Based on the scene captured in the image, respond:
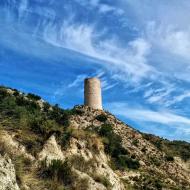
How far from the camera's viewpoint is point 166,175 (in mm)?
47594

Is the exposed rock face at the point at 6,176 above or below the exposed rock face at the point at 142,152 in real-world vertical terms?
below

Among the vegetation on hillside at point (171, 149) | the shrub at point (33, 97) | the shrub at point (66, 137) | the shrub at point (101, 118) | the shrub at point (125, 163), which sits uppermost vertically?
the shrub at point (33, 97)

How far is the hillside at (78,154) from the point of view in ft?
61.3

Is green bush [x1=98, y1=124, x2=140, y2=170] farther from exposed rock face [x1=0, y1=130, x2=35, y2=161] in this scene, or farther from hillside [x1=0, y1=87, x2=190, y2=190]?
exposed rock face [x1=0, y1=130, x2=35, y2=161]

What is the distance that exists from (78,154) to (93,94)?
33201 millimetres

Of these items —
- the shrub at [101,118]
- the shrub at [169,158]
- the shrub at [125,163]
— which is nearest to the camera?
the shrub at [125,163]

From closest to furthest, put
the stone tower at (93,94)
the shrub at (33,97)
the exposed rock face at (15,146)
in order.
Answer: the exposed rock face at (15,146), the shrub at (33,97), the stone tower at (93,94)

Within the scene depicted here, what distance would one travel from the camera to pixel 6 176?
14.1 metres

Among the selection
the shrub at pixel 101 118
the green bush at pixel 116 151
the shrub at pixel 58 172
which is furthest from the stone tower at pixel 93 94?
the shrub at pixel 58 172

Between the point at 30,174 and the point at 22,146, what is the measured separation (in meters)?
4.15

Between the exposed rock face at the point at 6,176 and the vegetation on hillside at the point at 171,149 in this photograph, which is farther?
the vegetation on hillside at the point at 171,149

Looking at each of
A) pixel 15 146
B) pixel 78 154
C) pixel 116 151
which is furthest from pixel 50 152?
pixel 116 151

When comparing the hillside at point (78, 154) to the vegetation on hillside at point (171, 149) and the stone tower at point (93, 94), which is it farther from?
the stone tower at point (93, 94)

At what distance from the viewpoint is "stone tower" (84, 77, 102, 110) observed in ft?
201
